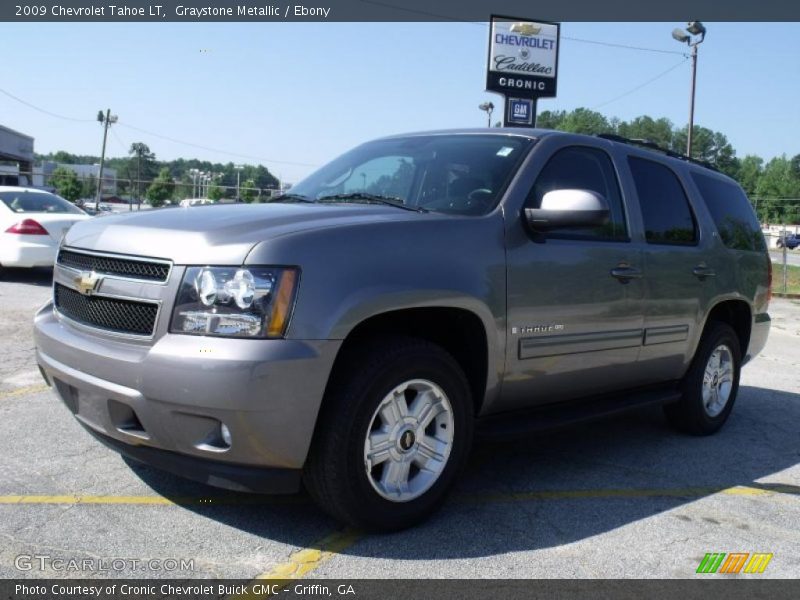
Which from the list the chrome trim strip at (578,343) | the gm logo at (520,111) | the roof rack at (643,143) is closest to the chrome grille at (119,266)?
the chrome trim strip at (578,343)

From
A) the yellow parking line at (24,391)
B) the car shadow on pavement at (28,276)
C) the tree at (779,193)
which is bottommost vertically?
the yellow parking line at (24,391)

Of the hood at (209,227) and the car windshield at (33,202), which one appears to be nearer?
the hood at (209,227)

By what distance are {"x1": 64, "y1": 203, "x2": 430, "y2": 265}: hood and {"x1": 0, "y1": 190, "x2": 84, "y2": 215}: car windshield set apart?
8.28m

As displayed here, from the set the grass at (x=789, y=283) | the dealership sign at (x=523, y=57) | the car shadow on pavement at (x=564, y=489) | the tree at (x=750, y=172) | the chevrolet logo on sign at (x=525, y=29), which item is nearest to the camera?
the car shadow on pavement at (x=564, y=489)

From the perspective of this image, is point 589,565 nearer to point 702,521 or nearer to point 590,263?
point 702,521

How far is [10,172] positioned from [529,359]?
51319 millimetres

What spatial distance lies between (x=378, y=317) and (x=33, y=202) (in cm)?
970

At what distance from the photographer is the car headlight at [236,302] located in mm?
2953

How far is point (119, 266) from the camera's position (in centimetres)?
331

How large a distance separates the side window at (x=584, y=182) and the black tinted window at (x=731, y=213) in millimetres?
1283

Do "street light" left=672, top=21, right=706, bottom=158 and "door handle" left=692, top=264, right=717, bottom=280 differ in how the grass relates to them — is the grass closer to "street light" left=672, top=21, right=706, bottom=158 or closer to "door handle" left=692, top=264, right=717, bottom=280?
"street light" left=672, top=21, right=706, bottom=158

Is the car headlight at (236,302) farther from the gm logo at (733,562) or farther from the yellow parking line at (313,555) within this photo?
the gm logo at (733,562)

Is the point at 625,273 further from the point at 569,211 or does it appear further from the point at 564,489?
the point at 564,489

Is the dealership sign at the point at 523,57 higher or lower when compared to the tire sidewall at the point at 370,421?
higher
